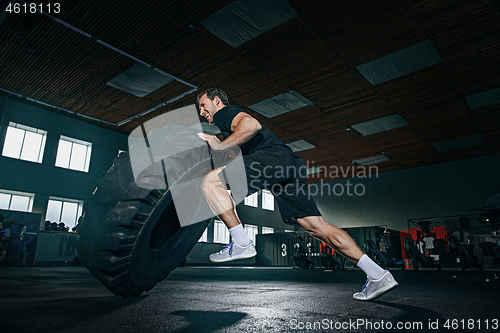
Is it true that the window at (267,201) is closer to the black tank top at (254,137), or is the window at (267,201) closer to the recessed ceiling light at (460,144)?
the recessed ceiling light at (460,144)

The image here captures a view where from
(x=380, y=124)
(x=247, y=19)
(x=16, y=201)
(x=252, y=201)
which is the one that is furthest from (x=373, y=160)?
(x=16, y=201)

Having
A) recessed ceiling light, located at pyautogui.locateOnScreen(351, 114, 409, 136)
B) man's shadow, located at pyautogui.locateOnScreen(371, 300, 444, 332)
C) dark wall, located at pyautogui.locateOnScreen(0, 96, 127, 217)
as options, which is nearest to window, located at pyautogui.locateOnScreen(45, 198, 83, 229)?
dark wall, located at pyautogui.locateOnScreen(0, 96, 127, 217)

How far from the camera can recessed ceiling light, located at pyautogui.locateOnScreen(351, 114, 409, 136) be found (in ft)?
29.8

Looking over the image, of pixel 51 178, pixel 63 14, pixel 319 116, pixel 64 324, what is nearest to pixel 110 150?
pixel 51 178

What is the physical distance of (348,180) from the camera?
15.4 m

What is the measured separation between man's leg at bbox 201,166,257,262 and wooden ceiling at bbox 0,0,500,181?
4.45 metres

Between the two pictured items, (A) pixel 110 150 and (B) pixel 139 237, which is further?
(A) pixel 110 150

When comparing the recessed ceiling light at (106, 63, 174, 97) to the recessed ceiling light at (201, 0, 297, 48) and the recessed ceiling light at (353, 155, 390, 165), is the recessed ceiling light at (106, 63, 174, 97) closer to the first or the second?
the recessed ceiling light at (201, 0, 297, 48)

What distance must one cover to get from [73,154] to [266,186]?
1048 centimetres

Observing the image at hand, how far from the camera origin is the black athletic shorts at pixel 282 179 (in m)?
1.74

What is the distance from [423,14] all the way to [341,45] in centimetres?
149

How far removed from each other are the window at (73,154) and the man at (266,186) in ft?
33.2

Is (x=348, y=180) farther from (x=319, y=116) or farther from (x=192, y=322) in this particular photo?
(x=192, y=322)

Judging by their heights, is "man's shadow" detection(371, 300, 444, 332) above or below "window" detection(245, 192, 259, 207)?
below
